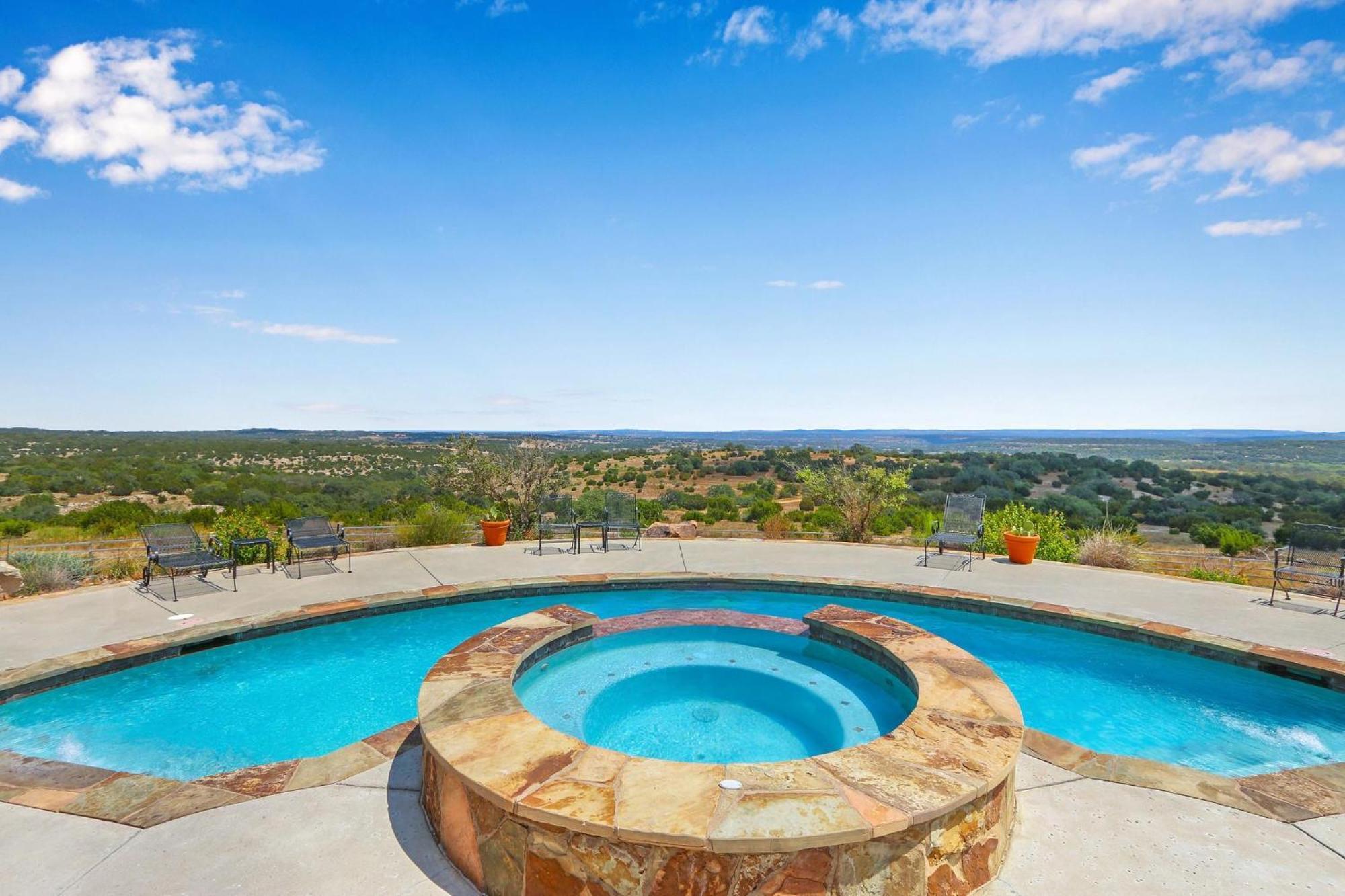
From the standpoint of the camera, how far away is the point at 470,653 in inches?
167

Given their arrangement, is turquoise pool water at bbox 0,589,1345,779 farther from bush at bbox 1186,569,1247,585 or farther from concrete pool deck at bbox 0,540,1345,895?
bush at bbox 1186,569,1247,585

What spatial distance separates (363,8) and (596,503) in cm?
1187

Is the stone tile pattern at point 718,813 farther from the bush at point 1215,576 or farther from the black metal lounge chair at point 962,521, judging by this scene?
the bush at point 1215,576

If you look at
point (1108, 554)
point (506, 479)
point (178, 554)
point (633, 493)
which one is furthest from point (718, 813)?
point (633, 493)

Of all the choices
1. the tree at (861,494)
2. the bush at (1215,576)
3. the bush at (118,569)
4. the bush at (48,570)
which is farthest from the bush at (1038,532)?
the bush at (48,570)

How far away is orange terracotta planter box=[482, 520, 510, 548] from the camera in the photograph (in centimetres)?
975

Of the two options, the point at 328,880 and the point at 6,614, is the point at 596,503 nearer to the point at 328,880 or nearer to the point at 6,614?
the point at 6,614

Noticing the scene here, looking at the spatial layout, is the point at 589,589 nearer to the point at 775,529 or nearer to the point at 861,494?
the point at 775,529

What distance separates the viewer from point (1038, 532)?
9.97m

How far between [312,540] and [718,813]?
7.73 metres

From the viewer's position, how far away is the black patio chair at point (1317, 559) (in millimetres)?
6629

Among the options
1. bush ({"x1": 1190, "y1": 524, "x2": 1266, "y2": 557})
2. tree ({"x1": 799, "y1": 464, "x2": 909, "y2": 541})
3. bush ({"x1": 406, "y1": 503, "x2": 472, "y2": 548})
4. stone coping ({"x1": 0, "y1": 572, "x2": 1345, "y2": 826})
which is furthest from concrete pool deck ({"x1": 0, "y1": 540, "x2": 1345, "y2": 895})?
bush ({"x1": 1190, "y1": 524, "x2": 1266, "y2": 557})

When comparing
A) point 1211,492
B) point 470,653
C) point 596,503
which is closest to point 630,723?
point 470,653

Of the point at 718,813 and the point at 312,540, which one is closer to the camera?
the point at 718,813
